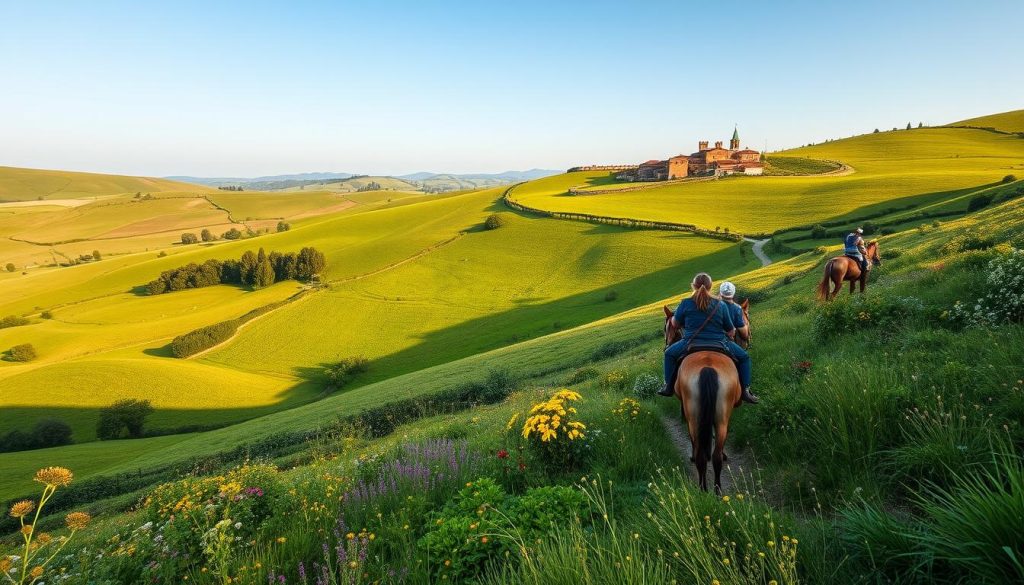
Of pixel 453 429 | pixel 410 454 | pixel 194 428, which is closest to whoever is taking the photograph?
pixel 410 454

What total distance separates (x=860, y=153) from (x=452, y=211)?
127 meters

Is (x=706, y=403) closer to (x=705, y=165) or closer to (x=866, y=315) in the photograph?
(x=866, y=315)

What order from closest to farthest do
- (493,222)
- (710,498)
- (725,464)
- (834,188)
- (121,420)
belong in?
(710,498)
(725,464)
(121,420)
(834,188)
(493,222)

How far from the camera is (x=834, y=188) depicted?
7769 cm

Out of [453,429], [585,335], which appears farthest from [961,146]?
[453,429]

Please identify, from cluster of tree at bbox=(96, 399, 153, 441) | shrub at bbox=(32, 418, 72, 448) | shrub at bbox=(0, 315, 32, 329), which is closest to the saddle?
cluster of tree at bbox=(96, 399, 153, 441)

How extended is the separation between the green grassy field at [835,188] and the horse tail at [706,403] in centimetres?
6700

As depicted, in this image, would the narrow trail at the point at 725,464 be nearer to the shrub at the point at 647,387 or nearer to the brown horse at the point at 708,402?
the brown horse at the point at 708,402

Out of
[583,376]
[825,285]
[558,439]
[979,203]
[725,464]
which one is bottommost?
[583,376]

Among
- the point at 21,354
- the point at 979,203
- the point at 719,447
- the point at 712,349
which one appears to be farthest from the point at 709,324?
the point at 21,354

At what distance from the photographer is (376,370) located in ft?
165

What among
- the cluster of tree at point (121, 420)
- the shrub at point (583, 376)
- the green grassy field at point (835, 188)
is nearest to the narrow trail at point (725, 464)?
the shrub at point (583, 376)

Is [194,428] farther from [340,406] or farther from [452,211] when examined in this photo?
[452,211]

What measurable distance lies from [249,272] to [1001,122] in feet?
725
